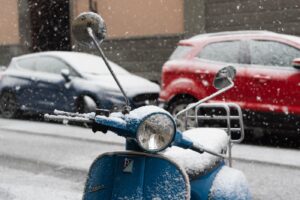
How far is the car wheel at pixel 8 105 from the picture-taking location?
1270cm

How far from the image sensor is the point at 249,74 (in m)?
8.83

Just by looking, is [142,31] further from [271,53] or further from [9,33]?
[271,53]

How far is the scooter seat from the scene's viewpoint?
121 inches

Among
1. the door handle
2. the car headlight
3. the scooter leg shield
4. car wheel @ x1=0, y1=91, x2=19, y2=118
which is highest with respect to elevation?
the car headlight

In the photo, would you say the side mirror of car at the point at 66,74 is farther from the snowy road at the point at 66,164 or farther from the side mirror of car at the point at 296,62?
the side mirror of car at the point at 296,62

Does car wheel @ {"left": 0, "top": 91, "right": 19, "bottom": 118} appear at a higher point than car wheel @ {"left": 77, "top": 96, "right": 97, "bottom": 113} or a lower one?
lower

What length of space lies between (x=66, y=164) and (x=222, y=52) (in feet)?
11.6

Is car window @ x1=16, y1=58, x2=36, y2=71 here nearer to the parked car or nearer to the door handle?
the parked car

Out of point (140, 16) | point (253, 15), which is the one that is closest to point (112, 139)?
point (253, 15)

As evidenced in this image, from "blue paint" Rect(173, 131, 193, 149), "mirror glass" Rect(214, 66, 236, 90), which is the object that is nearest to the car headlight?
"blue paint" Rect(173, 131, 193, 149)

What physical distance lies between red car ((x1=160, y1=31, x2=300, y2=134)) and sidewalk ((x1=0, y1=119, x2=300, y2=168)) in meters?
0.55

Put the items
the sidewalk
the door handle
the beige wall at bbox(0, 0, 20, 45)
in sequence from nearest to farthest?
the sidewalk
the door handle
the beige wall at bbox(0, 0, 20, 45)

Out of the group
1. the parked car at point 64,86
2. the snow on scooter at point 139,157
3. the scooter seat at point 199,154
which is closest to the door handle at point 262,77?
the parked car at point 64,86

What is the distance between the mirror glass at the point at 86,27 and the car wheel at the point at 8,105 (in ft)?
32.9
